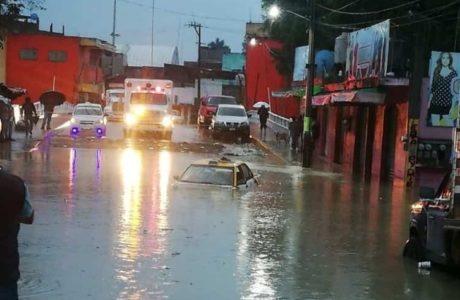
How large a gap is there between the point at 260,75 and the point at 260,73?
0.80 feet

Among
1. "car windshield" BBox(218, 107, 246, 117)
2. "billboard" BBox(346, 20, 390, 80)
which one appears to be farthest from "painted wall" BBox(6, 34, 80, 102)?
"billboard" BBox(346, 20, 390, 80)

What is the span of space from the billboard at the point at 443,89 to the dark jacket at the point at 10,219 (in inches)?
766

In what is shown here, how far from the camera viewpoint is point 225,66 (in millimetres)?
91938

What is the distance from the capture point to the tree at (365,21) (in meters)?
29.5

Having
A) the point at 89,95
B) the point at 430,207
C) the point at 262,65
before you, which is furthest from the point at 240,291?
the point at 89,95

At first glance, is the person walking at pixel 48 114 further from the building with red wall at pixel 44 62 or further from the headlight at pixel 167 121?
the building with red wall at pixel 44 62

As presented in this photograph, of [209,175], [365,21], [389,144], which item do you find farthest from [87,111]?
[209,175]

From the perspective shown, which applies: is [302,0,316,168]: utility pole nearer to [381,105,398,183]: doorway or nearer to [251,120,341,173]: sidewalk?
[251,120,341,173]: sidewalk

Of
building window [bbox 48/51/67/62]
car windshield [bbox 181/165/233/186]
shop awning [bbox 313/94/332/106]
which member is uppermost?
building window [bbox 48/51/67/62]

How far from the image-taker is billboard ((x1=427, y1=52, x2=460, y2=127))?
2289 cm

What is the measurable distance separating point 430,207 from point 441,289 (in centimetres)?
125

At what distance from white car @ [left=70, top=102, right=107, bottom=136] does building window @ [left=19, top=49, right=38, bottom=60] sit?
2705 centimetres

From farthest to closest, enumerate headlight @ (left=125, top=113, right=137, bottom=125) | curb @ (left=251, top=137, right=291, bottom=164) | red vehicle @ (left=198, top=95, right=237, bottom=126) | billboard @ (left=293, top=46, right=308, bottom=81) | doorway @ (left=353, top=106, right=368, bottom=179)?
red vehicle @ (left=198, top=95, right=237, bottom=126)
billboard @ (left=293, top=46, right=308, bottom=81)
headlight @ (left=125, top=113, right=137, bottom=125)
curb @ (left=251, top=137, right=291, bottom=164)
doorway @ (left=353, top=106, right=368, bottom=179)

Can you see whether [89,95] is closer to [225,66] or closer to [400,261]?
[225,66]
